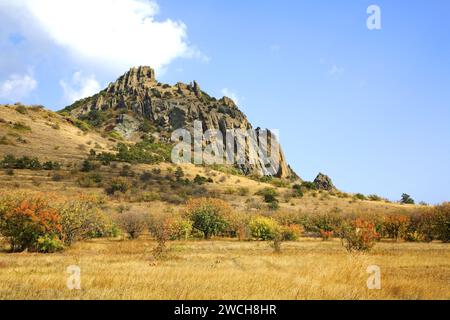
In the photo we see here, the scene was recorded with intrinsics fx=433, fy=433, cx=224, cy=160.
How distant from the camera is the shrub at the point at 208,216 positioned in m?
36.9

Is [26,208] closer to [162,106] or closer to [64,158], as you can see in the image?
[64,158]

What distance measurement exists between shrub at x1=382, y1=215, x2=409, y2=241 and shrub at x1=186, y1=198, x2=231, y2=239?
14.7 m

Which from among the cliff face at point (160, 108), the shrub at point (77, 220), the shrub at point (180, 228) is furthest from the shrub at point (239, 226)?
the cliff face at point (160, 108)

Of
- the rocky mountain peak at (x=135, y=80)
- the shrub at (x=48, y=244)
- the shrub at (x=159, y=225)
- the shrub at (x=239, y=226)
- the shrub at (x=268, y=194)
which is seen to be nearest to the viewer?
the shrub at (x=48, y=244)

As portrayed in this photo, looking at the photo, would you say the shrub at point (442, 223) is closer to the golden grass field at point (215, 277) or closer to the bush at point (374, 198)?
the golden grass field at point (215, 277)

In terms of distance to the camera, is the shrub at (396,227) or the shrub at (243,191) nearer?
the shrub at (396,227)

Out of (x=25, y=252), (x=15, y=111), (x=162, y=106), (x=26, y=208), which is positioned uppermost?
(x=162, y=106)

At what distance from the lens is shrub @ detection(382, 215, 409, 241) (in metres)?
38.7

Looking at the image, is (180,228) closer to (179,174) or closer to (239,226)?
(239,226)

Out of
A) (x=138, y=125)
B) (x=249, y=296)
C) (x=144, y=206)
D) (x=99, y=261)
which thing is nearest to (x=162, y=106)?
(x=138, y=125)

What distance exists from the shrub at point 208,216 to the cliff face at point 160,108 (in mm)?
64826

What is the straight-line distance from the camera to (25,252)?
77.9ft

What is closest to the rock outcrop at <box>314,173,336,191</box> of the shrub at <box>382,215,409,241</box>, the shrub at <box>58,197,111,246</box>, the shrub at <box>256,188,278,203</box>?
the shrub at <box>256,188,278,203</box>
